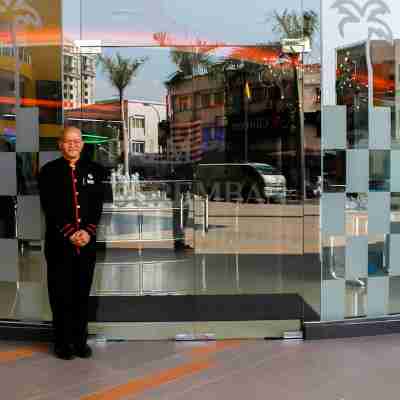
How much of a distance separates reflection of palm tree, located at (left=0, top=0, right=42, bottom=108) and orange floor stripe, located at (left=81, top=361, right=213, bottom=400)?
1.88m

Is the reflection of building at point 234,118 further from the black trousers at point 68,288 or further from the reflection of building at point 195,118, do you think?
the black trousers at point 68,288

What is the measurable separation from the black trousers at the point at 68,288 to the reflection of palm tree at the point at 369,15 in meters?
2.14

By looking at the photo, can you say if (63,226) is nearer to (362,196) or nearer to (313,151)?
(313,151)

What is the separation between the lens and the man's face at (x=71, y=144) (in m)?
3.42

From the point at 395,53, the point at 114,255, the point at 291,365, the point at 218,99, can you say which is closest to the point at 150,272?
the point at 114,255

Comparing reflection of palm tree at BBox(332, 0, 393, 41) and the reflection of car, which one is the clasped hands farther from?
reflection of palm tree at BBox(332, 0, 393, 41)

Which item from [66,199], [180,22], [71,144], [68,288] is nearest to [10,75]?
[71,144]

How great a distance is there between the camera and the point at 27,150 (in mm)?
3730

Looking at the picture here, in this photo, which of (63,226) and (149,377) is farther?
(63,226)

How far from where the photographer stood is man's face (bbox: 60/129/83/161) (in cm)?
342

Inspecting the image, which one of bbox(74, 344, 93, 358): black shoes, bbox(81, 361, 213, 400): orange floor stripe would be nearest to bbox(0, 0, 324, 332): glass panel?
bbox(74, 344, 93, 358): black shoes

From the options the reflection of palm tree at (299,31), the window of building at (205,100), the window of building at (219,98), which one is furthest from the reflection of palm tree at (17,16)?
the window of building at (219,98)

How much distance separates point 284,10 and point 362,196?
1399mm

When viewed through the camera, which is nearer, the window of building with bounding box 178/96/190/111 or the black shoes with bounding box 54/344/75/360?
the black shoes with bounding box 54/344/75/360
